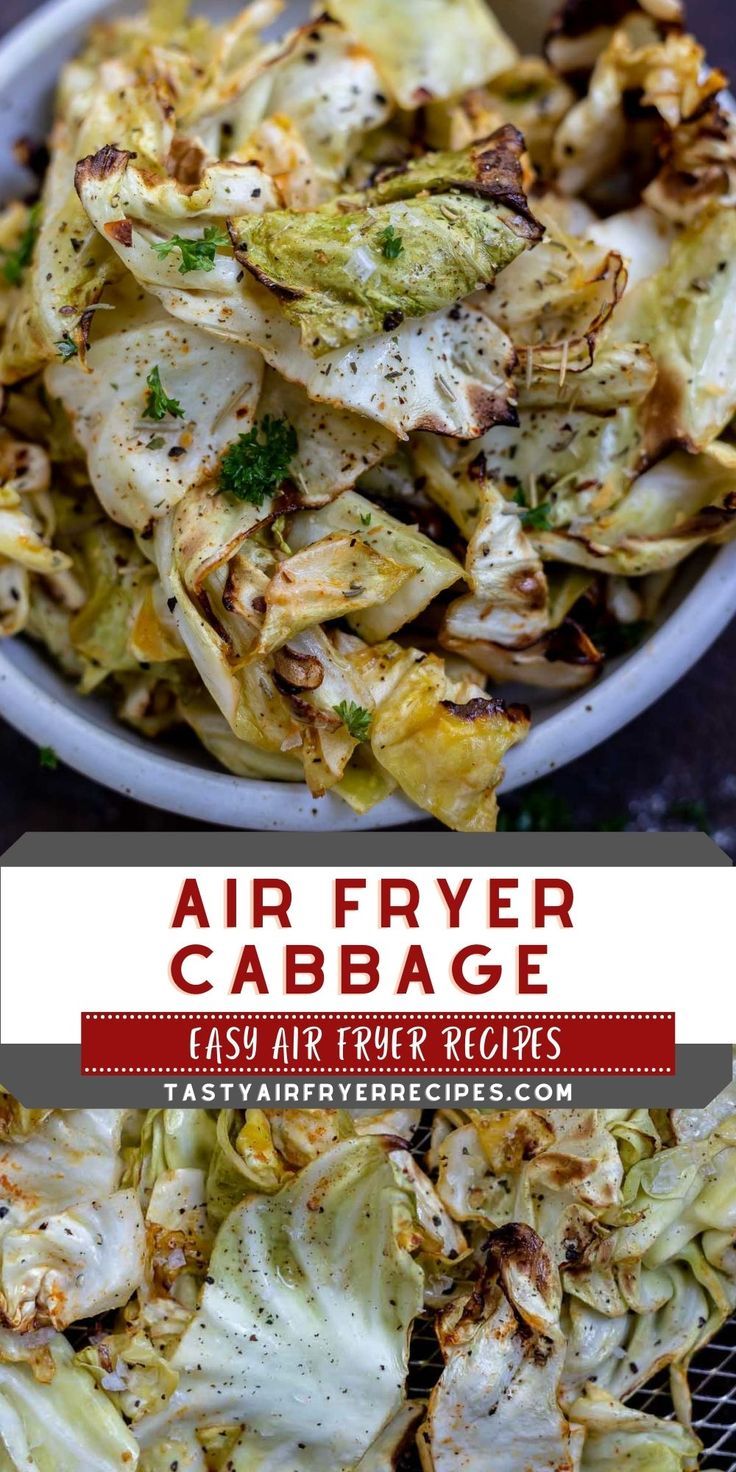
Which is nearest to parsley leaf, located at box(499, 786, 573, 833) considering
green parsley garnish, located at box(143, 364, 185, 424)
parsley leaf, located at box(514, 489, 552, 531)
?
parsley leaf, located at box(514, 489, 552, 531)

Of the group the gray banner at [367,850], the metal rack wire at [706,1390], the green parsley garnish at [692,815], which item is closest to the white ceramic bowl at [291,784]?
the gray banner at [367,850]

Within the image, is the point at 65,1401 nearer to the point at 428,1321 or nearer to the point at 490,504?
the point at 428,1321

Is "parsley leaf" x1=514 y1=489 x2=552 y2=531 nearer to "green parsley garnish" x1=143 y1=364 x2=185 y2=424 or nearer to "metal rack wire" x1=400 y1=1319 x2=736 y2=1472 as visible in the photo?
"green parsley garnish" x1=143 y1=364 x2=185 y2=424

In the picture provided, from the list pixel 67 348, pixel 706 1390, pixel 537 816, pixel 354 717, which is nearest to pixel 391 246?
pixel 67 348

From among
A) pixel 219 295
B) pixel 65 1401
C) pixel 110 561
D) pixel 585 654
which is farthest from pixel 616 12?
pixel 65 1401

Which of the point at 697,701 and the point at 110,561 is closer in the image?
the point at 110,561

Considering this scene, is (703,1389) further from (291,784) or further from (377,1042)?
(291,784)
